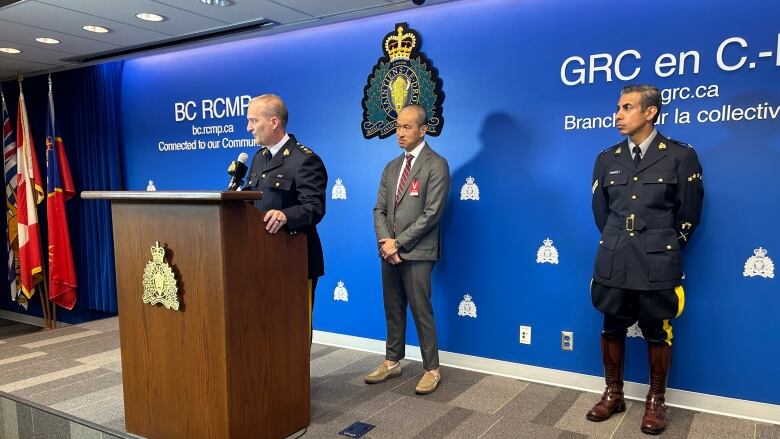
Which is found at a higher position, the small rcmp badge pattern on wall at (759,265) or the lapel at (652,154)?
the lapel at (652,154)

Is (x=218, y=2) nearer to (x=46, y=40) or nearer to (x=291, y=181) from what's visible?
(x=291, y=181)

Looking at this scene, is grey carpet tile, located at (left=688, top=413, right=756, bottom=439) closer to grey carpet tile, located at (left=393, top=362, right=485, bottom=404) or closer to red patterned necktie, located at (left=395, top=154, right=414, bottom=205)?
grey carpet tile, located at (left=393, top=362, right=485, bottom=404)

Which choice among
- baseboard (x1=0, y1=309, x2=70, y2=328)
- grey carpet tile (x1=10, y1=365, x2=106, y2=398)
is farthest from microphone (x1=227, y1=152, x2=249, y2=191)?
baseboard (x1=0, y1=309, x2=70, y2=328)

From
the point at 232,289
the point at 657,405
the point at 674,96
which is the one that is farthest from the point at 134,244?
the point at 674,96

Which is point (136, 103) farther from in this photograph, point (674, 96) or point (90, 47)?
point (674, 96)

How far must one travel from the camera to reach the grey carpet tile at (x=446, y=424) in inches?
105

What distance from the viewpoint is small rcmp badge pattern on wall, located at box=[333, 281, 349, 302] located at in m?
4.20

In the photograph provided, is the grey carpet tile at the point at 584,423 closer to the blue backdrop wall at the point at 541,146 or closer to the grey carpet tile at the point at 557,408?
the grey carpet tile at the point at 557,408

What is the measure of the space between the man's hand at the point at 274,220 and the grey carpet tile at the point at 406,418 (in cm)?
113

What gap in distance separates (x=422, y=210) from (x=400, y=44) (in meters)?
1.23

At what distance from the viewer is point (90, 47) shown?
4574mm

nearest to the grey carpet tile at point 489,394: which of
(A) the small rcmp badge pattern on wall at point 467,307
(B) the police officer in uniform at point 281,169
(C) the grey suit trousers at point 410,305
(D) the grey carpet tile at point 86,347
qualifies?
(C) the grey suit trousers at point 410,305

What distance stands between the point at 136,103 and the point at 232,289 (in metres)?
3.73

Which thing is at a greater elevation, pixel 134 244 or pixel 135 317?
pixel 134 244
